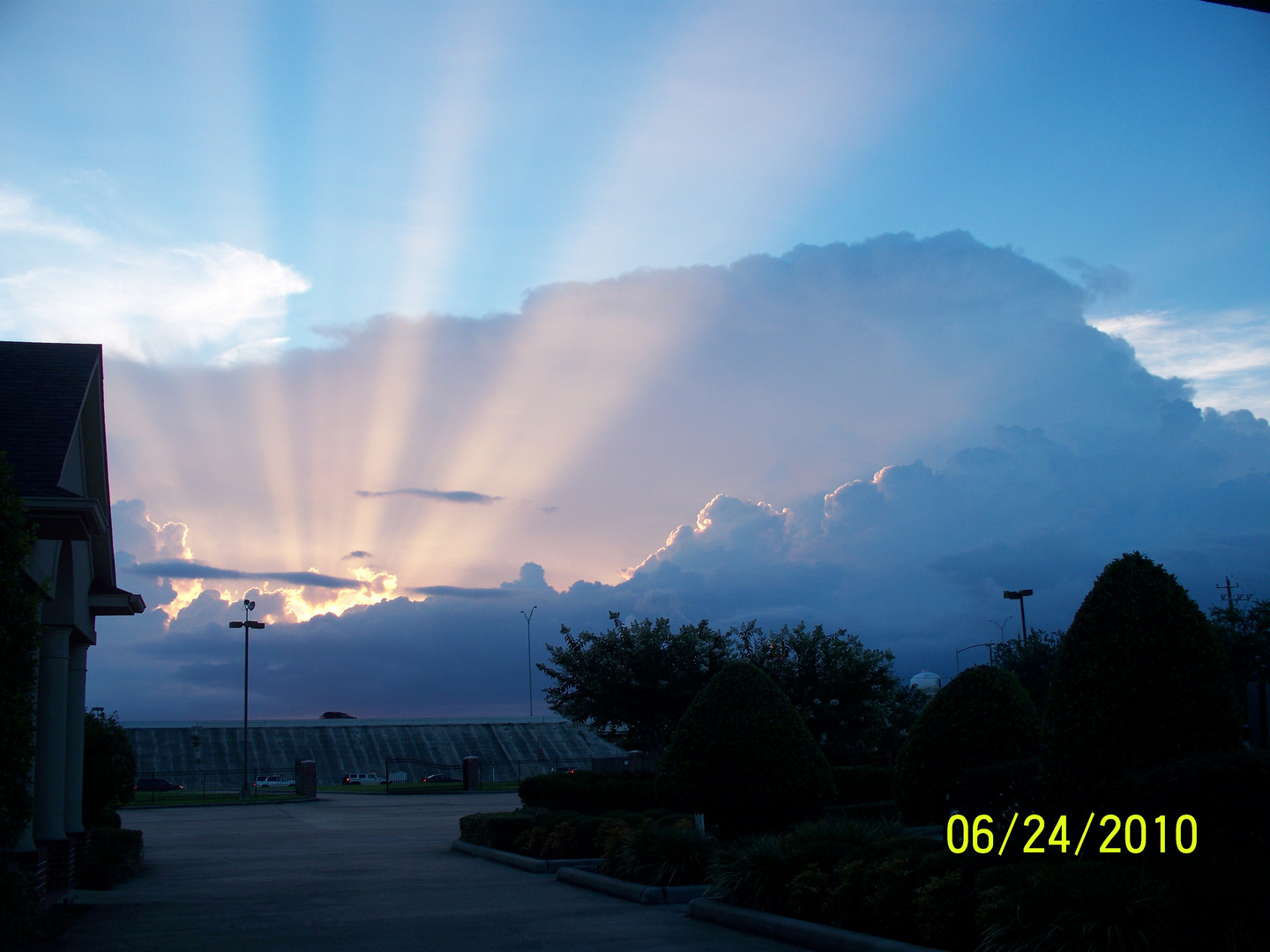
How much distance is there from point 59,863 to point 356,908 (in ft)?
15.4

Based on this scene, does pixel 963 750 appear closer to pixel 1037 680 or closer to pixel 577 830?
pixel 577 830

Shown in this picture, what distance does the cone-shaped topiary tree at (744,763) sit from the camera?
1378 cm

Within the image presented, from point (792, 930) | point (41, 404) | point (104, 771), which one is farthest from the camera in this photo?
point (104, 771)

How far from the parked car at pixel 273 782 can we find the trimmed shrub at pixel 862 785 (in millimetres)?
45762

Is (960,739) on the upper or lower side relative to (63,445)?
lower

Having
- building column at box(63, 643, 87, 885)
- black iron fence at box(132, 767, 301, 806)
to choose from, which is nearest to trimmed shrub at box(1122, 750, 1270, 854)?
building column at box(63, 643, 87, 885)

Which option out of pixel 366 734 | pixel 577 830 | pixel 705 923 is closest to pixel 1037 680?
pixel 366 734

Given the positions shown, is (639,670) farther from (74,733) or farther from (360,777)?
(360,777)

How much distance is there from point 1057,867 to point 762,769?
241 inches

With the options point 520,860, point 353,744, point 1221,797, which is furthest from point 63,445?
point 353,744

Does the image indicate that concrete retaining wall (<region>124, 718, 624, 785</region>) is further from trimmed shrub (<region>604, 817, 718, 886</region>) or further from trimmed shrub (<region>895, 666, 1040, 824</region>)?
trimmed shrub (<region>895, 666, 1040, 824</region>)

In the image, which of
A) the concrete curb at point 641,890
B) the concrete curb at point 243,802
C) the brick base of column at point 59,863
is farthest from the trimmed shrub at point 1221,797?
the concrete curb at point 243,802

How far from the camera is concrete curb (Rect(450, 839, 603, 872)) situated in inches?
631

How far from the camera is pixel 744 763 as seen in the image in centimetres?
1380
